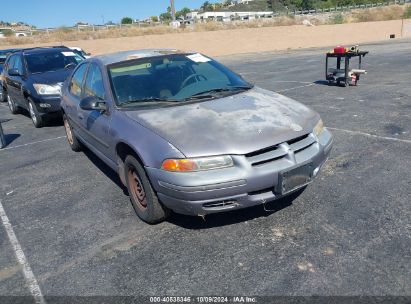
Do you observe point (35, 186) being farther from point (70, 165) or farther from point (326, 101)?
point (326, 101)

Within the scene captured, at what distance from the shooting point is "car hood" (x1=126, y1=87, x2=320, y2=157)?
9.87 ft

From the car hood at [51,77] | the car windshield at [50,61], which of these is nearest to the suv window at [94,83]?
the car hood at [51,77]

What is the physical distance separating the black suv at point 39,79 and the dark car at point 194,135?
Result: 3.52 m

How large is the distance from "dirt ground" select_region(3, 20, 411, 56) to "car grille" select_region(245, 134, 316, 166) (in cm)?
2893

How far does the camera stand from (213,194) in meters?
2.93

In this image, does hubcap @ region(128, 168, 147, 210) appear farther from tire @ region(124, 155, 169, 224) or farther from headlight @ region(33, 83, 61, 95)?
headlight @ region(33, 83, 61, 95)

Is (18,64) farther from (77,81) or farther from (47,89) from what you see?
(77,81)

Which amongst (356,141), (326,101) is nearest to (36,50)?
(326,101)

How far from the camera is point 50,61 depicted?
28.9 feet

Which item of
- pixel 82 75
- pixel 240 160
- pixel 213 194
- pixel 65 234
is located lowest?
pixel 65 234

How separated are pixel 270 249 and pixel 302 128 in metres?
1.09

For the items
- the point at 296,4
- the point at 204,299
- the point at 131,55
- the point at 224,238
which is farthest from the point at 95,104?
the point at 296,4

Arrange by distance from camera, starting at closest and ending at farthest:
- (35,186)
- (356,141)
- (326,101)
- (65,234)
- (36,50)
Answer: (65,234) → (35,186) → (356,141) → (326,101) → (36,50)

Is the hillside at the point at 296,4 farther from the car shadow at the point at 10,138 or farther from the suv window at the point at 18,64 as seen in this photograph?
the car shadow at the point at 10,138
